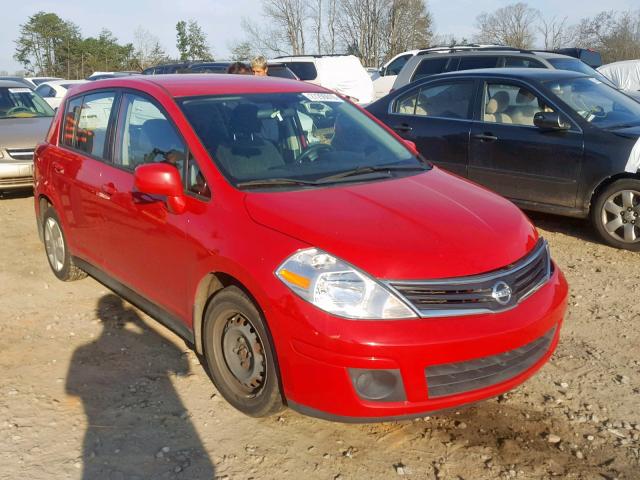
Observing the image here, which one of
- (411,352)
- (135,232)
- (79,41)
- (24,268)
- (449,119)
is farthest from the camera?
(79,41)

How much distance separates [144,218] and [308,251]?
1.36 metres

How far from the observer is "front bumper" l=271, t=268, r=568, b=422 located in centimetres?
267

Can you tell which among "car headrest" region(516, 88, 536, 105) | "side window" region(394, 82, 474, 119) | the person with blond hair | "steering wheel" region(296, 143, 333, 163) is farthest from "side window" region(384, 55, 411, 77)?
"steering wheel" region(296, 143, 333, 163)

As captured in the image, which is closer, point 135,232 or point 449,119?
point 135,232

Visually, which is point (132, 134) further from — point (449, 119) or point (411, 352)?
point (449, 119)

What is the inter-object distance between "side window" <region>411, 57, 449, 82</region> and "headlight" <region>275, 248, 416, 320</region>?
30.3 feet

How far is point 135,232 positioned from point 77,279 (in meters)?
1.81

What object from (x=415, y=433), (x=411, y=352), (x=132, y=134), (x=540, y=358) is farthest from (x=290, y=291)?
(x=132, y=134)

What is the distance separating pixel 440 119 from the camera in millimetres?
7168

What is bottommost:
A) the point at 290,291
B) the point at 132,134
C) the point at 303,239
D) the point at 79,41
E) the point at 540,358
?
the point at 540,358

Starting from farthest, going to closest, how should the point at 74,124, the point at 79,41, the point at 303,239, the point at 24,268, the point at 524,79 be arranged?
the point at 79,41
the point at 524,79
the point at 24,268
the point at 74,124
the point at 303,239

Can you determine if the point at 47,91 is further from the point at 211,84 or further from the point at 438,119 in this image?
the point at 211,84

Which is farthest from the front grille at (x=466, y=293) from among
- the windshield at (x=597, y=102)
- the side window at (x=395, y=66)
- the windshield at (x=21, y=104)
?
the side window at (x=395, y=66)

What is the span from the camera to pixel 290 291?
281cm
